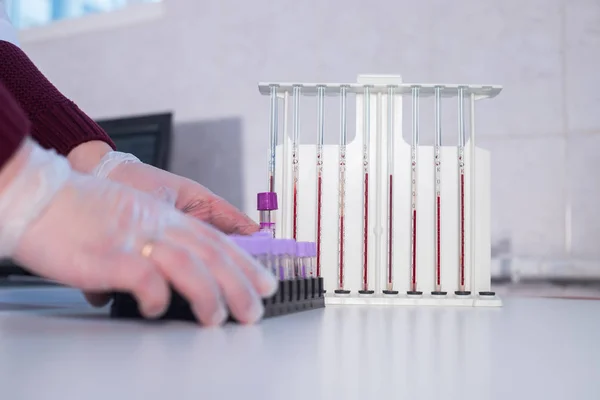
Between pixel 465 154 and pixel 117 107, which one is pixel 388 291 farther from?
pixel 117 107

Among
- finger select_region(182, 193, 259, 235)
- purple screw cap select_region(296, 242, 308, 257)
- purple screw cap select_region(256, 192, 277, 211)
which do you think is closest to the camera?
purple screw cap select_region(296, 242, 308, 257)

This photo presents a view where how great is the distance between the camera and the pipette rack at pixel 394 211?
930mm

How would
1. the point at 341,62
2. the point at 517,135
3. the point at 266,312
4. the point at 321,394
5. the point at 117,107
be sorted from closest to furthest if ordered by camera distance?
the point at 321,394
the point at 266,312
the point at 517,135
the point at 341,62
the point at 117,107

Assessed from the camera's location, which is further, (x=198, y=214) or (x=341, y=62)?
(x=341, y=62)

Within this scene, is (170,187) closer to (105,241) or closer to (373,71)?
(105,241)

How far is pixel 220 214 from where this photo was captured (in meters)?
0.97

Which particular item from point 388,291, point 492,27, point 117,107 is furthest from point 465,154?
point 117,107

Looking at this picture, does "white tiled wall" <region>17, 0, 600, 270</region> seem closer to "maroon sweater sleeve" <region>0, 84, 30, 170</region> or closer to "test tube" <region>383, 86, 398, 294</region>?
"test tube" <region>383, 86, 398, 294</region>

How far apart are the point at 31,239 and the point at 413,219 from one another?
23.1 inches

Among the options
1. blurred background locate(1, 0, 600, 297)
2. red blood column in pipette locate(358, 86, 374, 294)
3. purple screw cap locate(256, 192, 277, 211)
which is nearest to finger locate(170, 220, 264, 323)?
purple screw cap locate(256, 192, 277, 211)

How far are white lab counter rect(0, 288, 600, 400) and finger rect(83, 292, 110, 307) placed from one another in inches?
1.1

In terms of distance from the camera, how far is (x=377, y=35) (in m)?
1.49

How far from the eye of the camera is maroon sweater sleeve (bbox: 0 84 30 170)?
1.39 ft

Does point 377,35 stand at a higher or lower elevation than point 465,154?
higher
